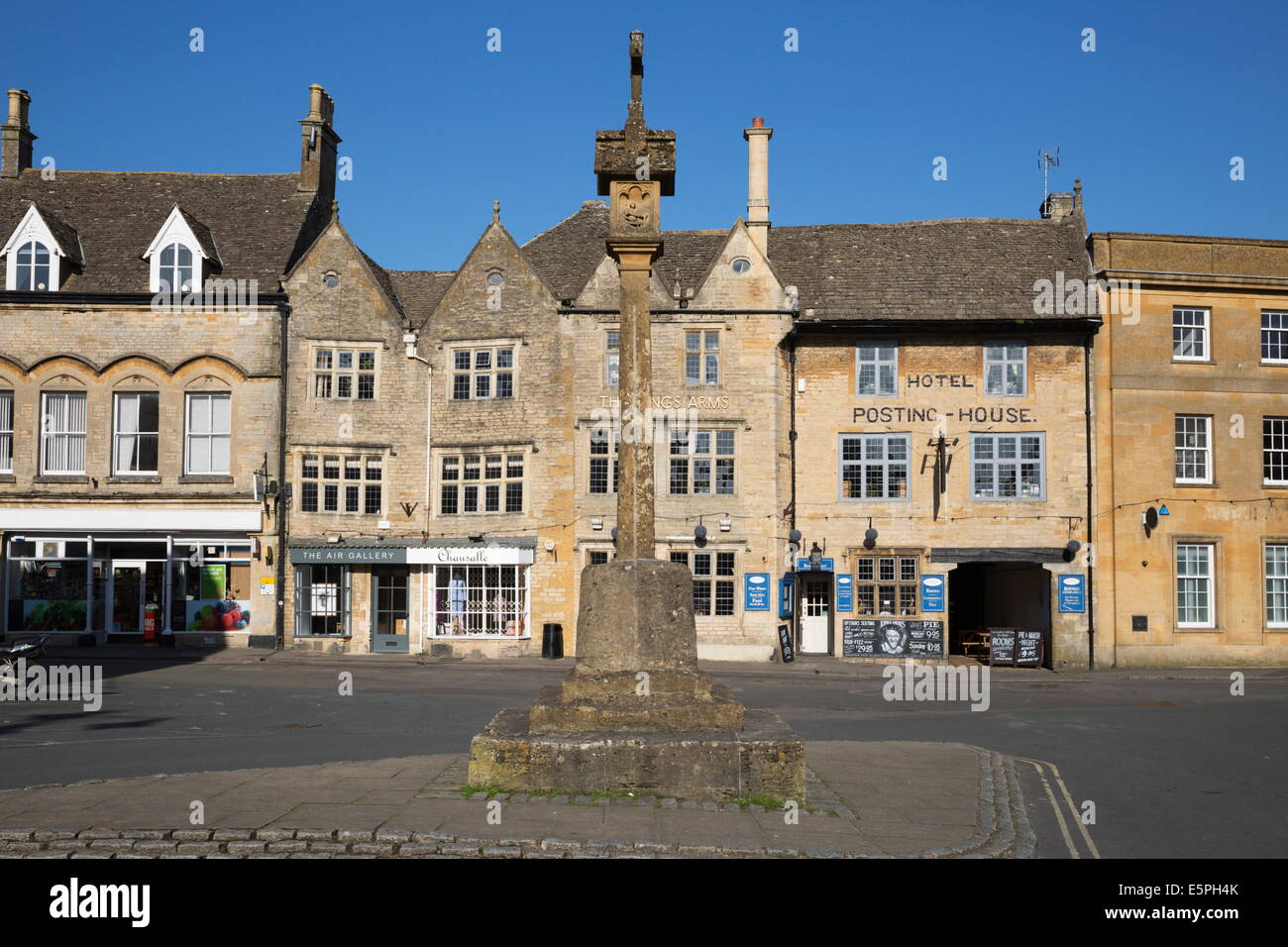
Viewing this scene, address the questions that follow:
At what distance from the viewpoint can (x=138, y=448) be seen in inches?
1232

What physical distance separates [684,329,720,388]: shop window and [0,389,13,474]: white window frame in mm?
18279

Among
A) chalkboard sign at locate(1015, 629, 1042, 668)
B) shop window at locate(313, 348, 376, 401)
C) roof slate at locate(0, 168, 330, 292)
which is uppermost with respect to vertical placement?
roof slate at locate(0, 168, 330, 292)

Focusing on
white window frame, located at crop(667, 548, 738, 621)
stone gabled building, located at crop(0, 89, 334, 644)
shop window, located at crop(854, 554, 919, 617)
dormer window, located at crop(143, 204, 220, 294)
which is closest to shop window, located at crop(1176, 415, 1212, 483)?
shop window, located at crop(854, 554, 919, 617)

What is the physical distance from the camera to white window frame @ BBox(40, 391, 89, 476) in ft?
102

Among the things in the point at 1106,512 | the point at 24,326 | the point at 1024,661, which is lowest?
the point at 1024,661

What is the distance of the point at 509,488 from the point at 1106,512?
15.6 meters

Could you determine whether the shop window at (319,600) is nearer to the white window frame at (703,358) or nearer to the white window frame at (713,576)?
the white window frame at (713,576)

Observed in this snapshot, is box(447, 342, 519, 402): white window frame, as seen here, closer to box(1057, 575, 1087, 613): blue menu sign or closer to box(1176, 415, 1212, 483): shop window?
box(1057, 575, 1087, 613): blue menu sign

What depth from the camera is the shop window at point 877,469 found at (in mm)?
30453

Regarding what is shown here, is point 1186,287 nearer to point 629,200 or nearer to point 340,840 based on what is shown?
point 629,200

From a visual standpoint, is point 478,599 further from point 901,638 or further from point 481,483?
Result: point 901,638

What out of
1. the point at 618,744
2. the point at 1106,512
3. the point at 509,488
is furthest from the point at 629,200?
the point at 1106,512

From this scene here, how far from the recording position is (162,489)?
30969mm

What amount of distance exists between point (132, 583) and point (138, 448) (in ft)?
12.0
